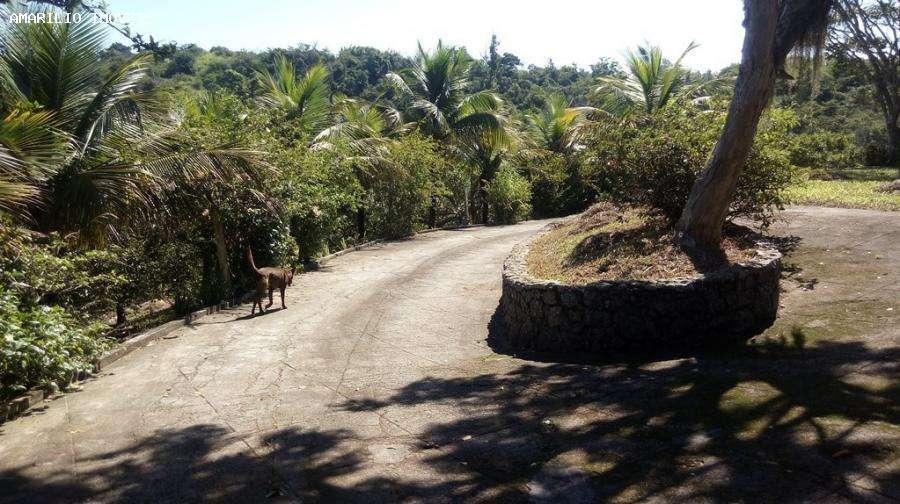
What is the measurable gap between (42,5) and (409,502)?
967cm

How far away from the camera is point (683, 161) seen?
34.8ft

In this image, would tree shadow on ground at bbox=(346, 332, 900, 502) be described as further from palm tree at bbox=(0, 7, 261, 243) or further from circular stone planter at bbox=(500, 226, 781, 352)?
palm tree at bbox=(0, 7, 261, 243)

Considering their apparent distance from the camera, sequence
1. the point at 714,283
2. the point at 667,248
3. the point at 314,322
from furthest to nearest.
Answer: the point at 314,322 → the point at 667,248 → the point at 714,283

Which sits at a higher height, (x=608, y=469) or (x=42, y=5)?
(x=42, y=5)

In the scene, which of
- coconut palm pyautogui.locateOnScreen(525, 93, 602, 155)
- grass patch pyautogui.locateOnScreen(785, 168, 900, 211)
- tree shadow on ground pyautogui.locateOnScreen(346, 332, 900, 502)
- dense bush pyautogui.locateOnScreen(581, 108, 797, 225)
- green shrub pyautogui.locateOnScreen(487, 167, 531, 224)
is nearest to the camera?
tree shadow on ground pyautogui.locateOnScreen(346, 332, 900, 502)

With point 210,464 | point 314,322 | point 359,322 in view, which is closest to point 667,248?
point 359,322

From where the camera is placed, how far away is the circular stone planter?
809 cm

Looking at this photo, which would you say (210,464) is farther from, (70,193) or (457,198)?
(457,198)

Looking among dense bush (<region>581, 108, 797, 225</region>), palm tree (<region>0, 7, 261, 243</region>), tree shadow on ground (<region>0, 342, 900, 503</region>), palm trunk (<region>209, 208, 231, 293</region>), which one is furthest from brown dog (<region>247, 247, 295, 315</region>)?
dense bush (<region>581, 108, 797, 225</region>)

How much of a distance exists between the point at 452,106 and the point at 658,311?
20.4 meters

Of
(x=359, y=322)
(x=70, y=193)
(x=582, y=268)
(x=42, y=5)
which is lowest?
(x=359, y=322)

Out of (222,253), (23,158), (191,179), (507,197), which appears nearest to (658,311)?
(191,179)

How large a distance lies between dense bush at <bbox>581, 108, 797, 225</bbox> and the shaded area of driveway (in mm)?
1446

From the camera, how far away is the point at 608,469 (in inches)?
194
